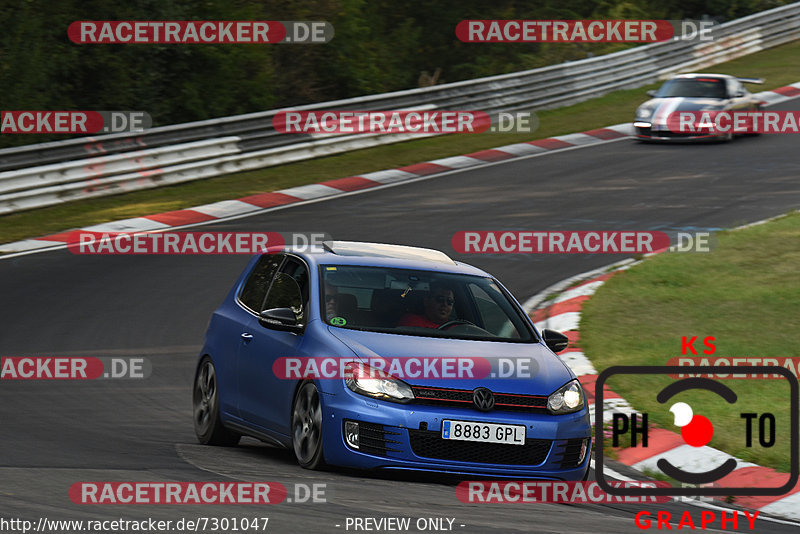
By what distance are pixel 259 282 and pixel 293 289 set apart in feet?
A: 2.11

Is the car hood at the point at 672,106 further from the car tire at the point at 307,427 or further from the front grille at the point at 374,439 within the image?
the front grille at the point at 374,439

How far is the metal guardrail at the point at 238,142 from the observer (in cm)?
2016

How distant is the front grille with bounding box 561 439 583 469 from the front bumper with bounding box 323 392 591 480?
16cm

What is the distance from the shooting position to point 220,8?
28219 mm

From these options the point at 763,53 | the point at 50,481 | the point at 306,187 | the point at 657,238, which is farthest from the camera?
the point at 763,53

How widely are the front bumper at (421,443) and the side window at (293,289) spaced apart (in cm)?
108

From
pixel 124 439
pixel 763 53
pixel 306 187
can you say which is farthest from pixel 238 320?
pixel 763 53

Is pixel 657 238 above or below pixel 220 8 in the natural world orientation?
below

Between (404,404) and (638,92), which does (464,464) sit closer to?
(404,404)

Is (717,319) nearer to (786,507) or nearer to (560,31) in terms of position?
(786,507)

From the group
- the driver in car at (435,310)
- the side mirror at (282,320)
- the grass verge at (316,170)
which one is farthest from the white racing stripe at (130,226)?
the side mirror at (282,320)

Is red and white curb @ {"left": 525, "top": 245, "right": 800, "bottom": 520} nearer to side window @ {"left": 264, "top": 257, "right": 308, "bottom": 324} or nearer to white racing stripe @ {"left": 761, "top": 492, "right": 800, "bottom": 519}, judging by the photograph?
white racing stripe @ {"left": 761, "top": 492, "right": 800, "bottom": 519}

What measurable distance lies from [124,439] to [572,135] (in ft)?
61.6

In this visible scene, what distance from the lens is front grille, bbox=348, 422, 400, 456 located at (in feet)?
24.1
